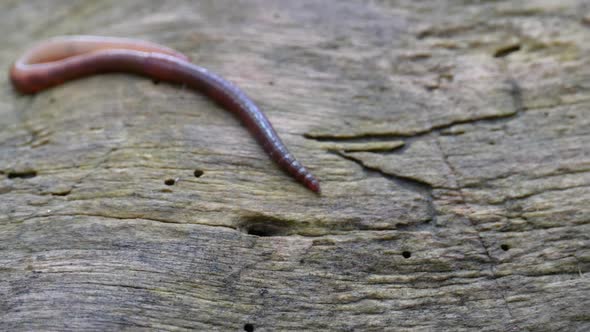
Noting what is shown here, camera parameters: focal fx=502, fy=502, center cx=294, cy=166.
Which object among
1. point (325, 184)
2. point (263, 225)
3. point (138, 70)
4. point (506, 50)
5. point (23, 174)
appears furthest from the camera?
point (506, 50)

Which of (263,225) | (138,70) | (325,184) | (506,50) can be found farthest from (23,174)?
(506,50)

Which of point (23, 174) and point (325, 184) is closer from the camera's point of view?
point (325, 184)

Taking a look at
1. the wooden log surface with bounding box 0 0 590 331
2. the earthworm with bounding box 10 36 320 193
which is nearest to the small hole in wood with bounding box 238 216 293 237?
the wooden log surface with bounding box 0 0 590 331

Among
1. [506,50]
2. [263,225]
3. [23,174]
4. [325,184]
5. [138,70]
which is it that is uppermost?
[138,70]

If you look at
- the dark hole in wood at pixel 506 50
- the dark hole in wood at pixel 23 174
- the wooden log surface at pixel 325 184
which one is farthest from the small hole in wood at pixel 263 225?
the dark hole in wood at pixel 506 50

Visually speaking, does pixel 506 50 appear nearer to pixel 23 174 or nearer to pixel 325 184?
pixel 325 184

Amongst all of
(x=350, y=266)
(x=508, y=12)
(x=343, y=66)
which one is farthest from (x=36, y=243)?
→ (x=508, y=12)
